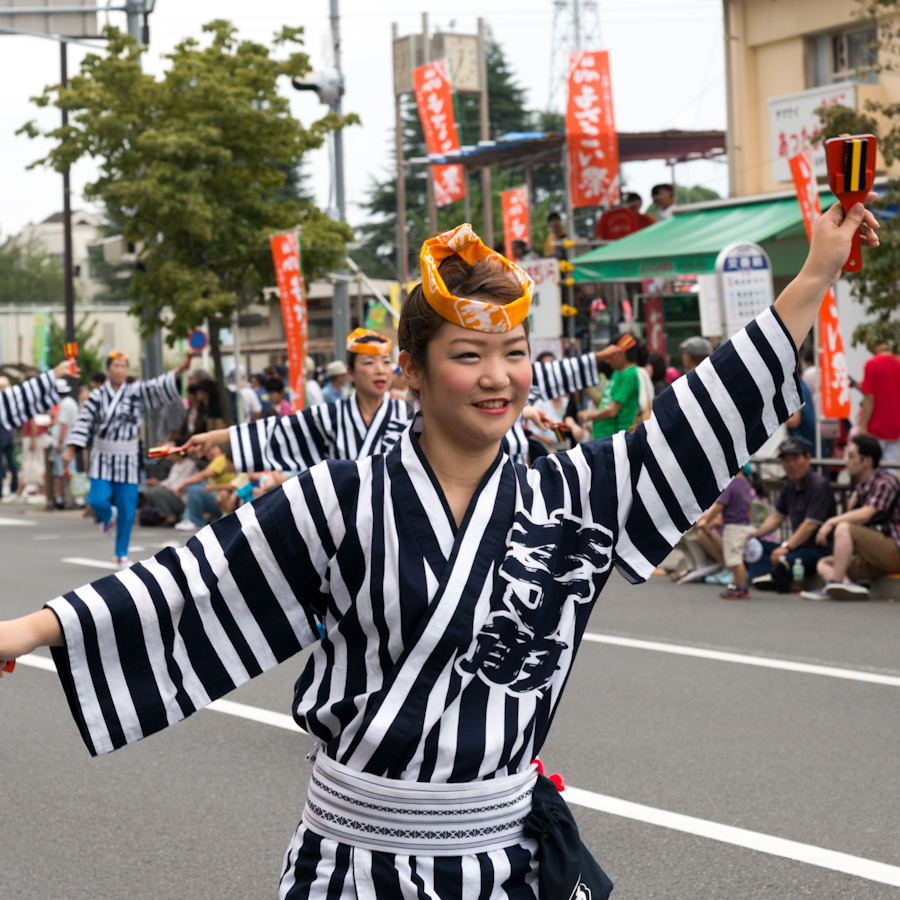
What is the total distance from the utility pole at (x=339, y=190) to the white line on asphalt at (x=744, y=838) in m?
15.6

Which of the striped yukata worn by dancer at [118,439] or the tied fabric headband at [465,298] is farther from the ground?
the tied fabric headband at [465,298]

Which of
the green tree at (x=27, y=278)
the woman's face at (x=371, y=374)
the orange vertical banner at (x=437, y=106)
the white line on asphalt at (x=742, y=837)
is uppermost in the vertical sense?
the green tree at (x=27, y=278)

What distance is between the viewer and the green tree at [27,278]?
72.2 meters

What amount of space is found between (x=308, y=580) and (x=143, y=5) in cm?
1798

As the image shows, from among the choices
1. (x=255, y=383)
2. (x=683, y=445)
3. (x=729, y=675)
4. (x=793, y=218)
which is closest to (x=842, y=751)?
(x=729, y=675)

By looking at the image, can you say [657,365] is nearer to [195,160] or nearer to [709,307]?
[709,307]

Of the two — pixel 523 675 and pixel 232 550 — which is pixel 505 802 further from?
pixel 232 550

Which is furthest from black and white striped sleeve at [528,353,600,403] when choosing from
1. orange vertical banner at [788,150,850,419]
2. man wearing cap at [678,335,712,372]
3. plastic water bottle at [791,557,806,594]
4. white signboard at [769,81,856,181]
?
white signboard at [769,81,856,181]

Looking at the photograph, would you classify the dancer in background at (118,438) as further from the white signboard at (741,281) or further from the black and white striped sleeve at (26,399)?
the white signboard at (741,281)

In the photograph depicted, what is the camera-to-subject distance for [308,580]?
204 centimetres

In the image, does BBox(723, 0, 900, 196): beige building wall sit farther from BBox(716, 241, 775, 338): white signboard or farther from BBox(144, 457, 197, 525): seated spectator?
BBox(144, 457, 197, 525): seated spectator

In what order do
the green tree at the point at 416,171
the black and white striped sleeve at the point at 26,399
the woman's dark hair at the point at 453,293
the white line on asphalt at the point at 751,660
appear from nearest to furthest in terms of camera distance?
the woman's dark hair at the point at 453,293
the white line on asphalt at the point at 751,660
the black and white striped sleeve at the point at 26,399
the green tree at the point at 416,171

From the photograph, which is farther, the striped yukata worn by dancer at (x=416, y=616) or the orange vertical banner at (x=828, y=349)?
the orange vertical banner at (x=828, y=349)

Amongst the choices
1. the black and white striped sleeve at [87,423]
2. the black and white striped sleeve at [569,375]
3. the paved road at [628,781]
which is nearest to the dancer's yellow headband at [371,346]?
the paved road at [628,781]
